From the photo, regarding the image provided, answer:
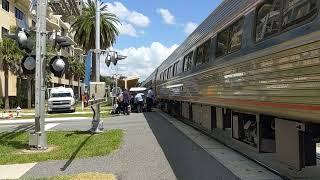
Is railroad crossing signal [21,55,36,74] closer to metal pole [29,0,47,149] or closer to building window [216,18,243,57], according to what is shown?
metal pole [29,0,47,149]

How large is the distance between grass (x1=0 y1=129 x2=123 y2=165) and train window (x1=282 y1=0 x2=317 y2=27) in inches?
244

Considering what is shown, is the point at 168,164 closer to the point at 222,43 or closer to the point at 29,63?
the point at 222,43

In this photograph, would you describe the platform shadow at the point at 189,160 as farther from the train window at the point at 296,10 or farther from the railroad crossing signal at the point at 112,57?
the railroad crossing signal at the point at 112,57

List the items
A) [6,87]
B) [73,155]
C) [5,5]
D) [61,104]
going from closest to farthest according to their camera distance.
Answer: [73,155], [61,104], [6,87], [5,5]

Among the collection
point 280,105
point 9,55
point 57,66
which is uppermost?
point 9,55

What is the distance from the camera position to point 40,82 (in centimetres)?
1481

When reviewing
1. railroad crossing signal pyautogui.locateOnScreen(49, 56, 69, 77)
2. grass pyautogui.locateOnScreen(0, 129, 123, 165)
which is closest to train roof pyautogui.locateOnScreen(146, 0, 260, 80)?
grass pyautogui.locateOnScreen(0, 129, 123, 165)

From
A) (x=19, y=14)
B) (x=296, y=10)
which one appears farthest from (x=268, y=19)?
(x=19, y=14)

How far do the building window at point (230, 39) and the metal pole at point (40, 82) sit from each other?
5.22 m

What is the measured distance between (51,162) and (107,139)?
4217 mm

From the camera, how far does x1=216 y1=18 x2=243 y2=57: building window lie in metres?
10.2

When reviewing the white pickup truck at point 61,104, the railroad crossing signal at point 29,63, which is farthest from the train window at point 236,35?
the white pickup truck at point 61,104

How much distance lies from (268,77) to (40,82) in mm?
8577

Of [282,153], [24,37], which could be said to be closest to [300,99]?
[282,153]
